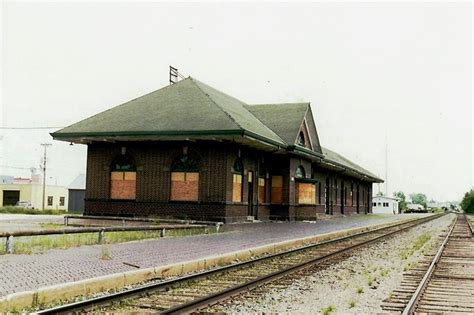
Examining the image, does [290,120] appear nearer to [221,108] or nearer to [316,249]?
[221,108]

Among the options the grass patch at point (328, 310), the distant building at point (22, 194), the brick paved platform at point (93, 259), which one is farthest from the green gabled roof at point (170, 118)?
the distant building at point (22, 194)

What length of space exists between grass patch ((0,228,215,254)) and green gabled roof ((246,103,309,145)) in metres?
13.8

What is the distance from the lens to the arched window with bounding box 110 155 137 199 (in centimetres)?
2852

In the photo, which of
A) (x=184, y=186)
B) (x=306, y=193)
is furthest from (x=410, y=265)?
(x=306, y=193)

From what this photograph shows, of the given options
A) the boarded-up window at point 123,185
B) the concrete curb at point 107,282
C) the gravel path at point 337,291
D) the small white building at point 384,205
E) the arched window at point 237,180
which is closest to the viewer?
the concrete curb at point 107,282

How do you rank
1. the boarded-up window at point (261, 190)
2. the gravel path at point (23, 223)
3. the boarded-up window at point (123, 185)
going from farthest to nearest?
the boarded-up window at point (261, 190)
the boarded-up window at point (123, 185)
the gravel path at point (23, 223)

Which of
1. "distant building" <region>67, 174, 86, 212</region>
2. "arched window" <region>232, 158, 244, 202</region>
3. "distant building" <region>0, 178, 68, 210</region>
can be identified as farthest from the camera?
"distant building" <region>0, 178, 68, 210</region>

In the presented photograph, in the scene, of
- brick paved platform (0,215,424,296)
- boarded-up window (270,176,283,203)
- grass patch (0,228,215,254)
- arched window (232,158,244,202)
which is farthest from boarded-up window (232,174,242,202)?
brick paved platform (0,215,424,296)

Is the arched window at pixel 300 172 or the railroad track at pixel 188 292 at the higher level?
the arched window at pixel 300 172

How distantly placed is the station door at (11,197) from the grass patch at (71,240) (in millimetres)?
59976

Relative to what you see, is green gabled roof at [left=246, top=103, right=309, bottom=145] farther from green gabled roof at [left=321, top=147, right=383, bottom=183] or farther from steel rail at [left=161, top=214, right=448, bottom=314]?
steel rail at [left=161, top=214, right=448, bottom=314]

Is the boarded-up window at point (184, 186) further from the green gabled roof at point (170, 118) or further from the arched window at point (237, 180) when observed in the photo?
the green gabled roof at point (170, 118)

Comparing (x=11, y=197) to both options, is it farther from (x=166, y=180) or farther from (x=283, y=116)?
(x=166, y=180)

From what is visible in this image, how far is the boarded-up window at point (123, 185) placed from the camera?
28500 mm
